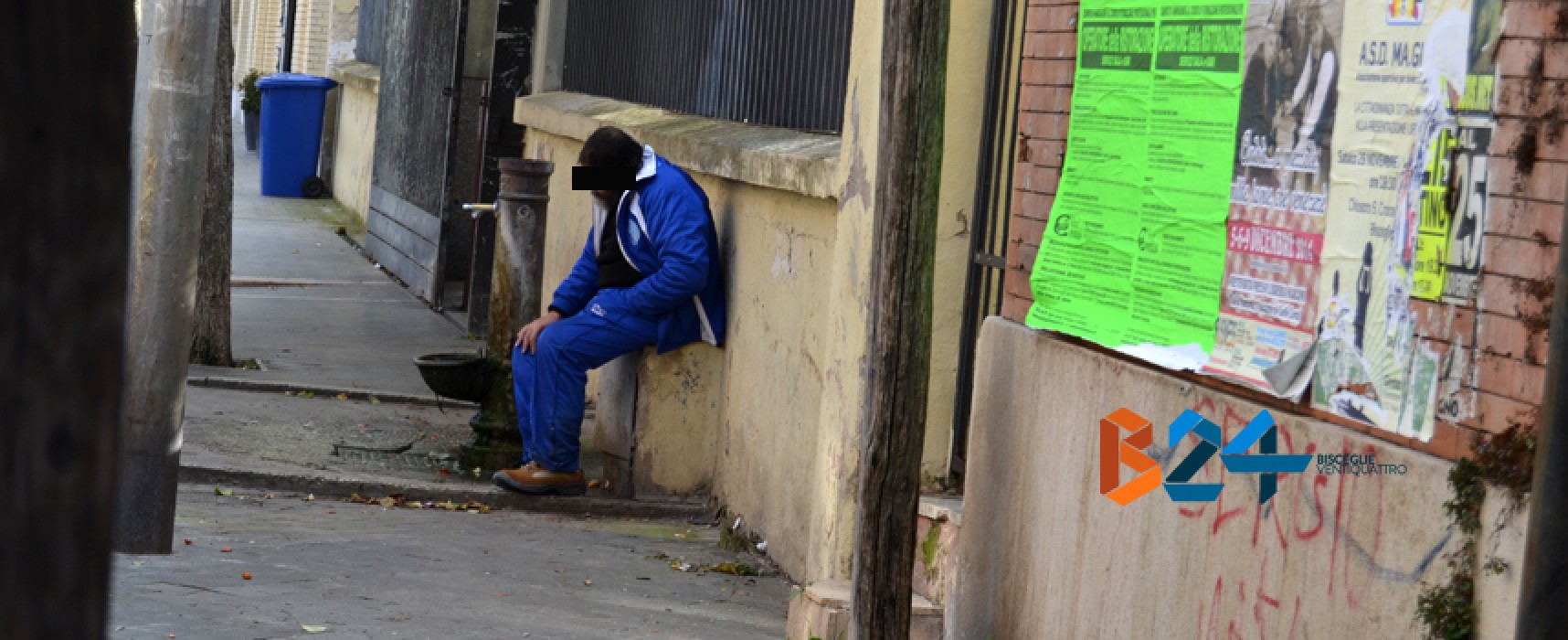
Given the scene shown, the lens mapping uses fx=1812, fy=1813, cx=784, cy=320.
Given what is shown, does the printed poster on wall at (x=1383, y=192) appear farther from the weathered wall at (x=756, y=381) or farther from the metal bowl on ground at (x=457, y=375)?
the metal bowl on ground at (x=457, y=375)

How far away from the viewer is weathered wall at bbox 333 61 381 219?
17688 millimetres

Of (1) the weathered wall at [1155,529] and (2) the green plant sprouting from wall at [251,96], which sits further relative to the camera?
(2) the green plant sprouting from wall at [251,96]

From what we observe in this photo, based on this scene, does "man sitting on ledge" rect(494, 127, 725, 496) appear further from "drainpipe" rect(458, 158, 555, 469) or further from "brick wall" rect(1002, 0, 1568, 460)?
"brick wall" rect(1002, 0, 1568, 460)

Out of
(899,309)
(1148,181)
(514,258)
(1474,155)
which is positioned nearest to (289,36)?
(514,258)

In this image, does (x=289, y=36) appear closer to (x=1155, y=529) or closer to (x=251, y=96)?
(x=251, y=96)

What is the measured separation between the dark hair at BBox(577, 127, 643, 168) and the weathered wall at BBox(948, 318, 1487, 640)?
2.47m

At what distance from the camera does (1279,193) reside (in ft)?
11.1

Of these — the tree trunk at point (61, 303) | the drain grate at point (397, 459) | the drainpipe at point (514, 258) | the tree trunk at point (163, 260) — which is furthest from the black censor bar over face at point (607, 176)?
the tree trunk at point (61, 303)

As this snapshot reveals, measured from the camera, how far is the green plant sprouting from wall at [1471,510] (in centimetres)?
269

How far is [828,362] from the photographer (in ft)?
17.6

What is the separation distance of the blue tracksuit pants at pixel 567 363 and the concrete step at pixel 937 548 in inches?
78.9

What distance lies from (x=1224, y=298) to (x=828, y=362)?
1.94 m

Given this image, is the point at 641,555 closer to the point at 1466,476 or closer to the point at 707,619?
the point at 707,619

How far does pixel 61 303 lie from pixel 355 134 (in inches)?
726
